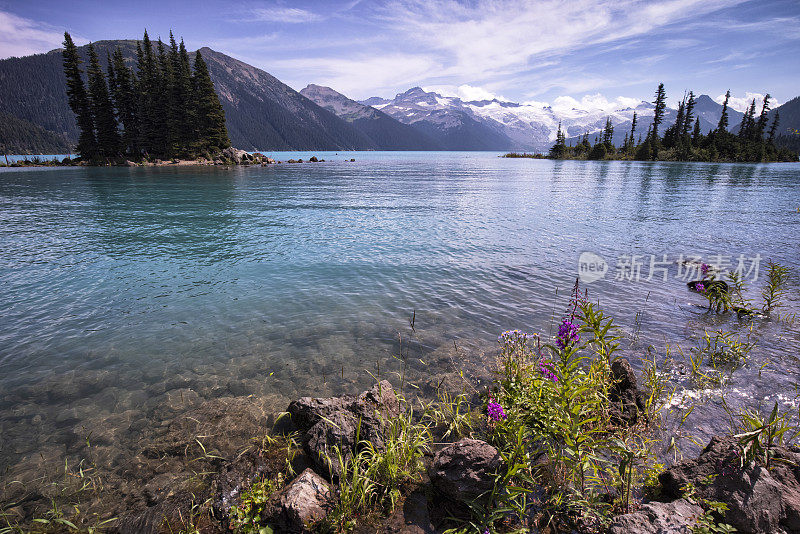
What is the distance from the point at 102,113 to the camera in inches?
3462

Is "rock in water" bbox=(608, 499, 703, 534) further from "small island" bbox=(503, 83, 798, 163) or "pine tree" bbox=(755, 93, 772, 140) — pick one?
"pine tree" bbox=(755, 93, 772, 140)

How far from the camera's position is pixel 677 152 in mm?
118250

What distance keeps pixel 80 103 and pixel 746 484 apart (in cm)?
12665

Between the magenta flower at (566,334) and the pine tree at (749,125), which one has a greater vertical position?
the pine tree at (749,125)

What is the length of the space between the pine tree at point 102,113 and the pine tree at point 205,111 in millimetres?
21134

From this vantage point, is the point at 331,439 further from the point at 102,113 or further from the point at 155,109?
the point at 102,113

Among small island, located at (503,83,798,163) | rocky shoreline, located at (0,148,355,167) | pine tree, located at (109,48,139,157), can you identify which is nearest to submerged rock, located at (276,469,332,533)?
rocky shoreline, located at (0,148,355,167)

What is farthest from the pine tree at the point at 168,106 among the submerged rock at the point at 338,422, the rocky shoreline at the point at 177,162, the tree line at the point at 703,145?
the tree line at the point at 703,145

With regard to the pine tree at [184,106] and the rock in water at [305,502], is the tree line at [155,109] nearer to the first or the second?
the pine tree at [184,106]

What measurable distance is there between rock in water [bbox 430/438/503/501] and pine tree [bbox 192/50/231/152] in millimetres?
108717

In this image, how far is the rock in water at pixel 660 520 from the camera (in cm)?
363

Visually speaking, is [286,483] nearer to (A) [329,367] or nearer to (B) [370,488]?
(B) [370,488]

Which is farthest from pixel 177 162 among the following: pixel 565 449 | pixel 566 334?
pixel 565 449

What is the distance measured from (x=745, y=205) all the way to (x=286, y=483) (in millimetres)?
45621
